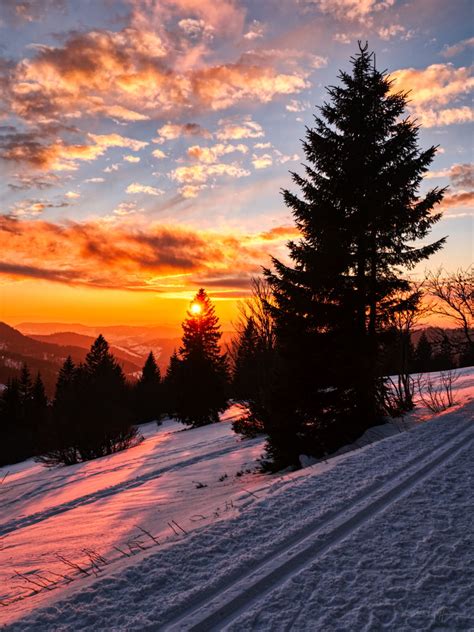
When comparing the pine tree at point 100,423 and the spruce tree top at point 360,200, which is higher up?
the spruce tree top at point 360,200

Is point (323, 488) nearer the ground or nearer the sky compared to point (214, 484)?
nearer the sky

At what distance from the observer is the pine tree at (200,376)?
3516 cm

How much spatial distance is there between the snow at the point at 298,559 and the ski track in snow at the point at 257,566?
0.5 inches

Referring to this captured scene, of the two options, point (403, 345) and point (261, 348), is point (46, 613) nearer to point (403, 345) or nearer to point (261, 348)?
point (403, 345)

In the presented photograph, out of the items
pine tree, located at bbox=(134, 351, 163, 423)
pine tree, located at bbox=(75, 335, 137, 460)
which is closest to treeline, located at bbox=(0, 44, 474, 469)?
pine tree, located at bbox=(75, 335, 137, 460)

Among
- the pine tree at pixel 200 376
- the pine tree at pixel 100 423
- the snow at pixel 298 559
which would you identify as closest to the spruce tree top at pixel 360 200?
the snow at pixel 298 559

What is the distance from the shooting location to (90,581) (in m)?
3.96

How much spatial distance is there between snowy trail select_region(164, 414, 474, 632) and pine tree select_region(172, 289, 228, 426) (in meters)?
30.2

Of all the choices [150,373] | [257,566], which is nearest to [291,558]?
[257,566]

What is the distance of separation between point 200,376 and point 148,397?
31.0 meters

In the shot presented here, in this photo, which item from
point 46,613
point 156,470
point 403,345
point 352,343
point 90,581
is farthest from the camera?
point 403,345

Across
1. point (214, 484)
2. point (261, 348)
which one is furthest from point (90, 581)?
point (261, 348)

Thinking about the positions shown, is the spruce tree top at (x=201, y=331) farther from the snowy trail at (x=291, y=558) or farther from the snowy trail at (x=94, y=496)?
the snowy trail at (x=291, y=558)

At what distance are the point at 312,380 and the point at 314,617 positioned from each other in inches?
316
